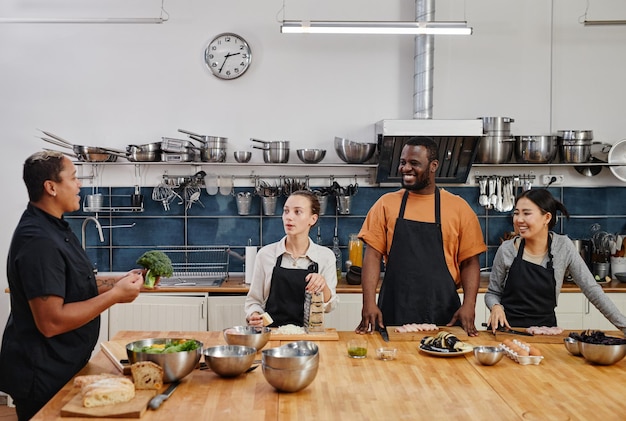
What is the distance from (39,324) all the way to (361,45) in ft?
13.9

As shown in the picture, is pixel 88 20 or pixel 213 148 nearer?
pixel 213 148

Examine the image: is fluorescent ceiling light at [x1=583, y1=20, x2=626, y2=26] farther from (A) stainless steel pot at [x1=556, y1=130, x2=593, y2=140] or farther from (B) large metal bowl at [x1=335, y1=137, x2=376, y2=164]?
(B) large metal bowl at [x1=335, y1=137, x2=376, y2=164]

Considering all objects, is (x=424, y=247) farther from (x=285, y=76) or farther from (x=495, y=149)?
(x=285, y=76)

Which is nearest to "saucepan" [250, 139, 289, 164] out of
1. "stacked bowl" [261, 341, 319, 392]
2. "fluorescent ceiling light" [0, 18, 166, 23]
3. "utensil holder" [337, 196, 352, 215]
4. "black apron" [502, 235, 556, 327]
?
"utensil holder" [337, 196, 352, 215]

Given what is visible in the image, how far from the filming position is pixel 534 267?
399cm

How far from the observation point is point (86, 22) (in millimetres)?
6246

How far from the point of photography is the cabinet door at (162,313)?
5.63 metres

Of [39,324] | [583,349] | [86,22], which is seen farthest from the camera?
[86,22]

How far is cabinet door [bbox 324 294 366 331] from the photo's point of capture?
18.6ft

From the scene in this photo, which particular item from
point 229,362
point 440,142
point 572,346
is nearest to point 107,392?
point 229,362

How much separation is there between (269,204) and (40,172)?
3.27 meters

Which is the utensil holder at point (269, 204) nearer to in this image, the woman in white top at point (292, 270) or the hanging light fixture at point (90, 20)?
the hanging light fixture at point (90, 20)

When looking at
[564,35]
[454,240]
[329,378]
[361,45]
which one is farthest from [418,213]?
[564,35]

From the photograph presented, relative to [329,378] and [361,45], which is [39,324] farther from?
[361,45]
